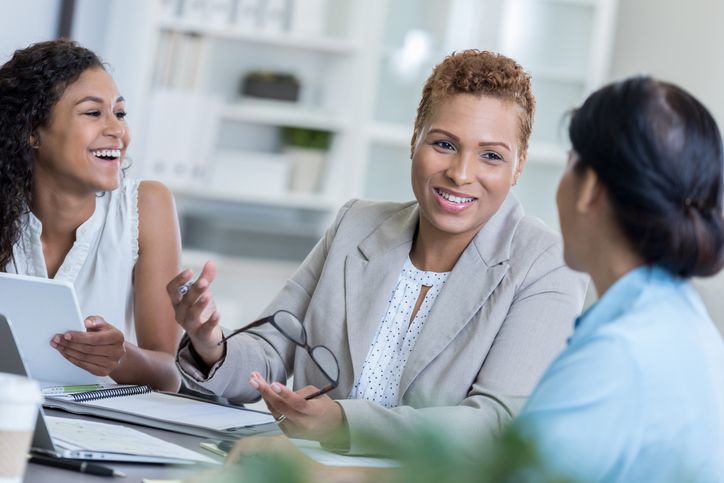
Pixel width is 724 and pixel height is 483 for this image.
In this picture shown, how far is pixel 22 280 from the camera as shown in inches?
60.7

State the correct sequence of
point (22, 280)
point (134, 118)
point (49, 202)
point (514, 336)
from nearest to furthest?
1. point (22, 280)
2. point (514, 336)
3. point (49, 202)
4. point (134, 118)

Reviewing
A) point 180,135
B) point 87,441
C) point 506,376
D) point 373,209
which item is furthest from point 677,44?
point 87,441

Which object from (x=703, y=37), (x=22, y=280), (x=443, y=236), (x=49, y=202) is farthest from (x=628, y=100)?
(x=703, y=37)

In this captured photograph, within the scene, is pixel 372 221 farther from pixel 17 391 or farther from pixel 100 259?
pixel 17 391

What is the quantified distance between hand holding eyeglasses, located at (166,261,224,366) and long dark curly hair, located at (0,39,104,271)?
0.67 metres

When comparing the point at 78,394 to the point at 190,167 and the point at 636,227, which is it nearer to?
the point at 636,227

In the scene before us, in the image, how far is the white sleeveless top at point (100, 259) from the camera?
85.2 inches

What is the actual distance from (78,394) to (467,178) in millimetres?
752

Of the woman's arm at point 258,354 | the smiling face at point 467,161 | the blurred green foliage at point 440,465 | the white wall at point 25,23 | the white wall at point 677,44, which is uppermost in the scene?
the white wall at point 677,44

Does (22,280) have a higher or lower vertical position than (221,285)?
higher

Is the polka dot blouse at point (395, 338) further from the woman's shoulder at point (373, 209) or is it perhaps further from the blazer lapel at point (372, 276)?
the woman's shoulder at point (373, 209)

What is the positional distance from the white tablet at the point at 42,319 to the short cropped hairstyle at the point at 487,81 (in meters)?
0.75

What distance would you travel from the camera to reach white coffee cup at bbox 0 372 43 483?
868mm

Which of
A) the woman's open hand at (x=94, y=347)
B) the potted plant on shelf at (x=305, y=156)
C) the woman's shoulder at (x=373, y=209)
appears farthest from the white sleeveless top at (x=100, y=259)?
the potted plant on shelf at (x=305, y=156)
